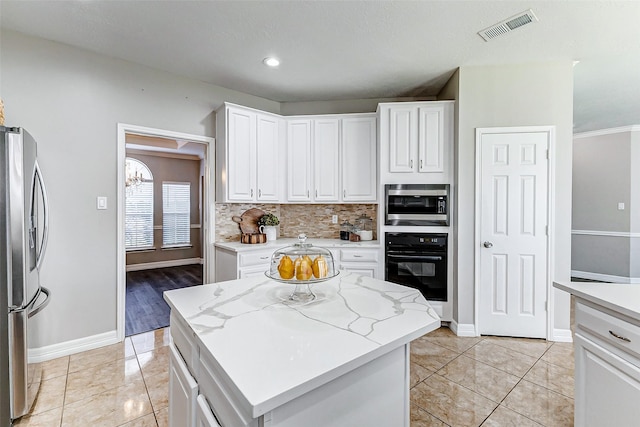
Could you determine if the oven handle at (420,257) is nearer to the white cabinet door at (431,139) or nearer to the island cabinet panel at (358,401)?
the white cabinet door at (431,139)

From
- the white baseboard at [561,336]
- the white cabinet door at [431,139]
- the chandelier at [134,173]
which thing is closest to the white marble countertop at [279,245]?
the white cabinet door at [431,139]

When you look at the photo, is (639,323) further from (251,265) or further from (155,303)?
(155,303)

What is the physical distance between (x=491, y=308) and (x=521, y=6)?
2.59 meters

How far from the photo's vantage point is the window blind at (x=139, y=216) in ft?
19.3

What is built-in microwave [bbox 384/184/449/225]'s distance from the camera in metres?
3.12

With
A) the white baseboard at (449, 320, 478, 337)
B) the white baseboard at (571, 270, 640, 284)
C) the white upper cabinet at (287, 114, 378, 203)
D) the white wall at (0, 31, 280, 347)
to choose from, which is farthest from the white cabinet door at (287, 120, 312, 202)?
the white baseboard at (571, 270, 640, 284)

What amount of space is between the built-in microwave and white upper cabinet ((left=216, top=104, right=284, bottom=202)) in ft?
4.57

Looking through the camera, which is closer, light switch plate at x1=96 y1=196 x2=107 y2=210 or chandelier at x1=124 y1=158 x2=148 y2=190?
light switch plate at x1=96 y1=196 x2=107 y2=210

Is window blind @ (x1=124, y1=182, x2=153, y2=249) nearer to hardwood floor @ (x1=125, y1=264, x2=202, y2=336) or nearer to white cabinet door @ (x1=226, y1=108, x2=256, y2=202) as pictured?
hardwood floor @ (x1=125, y1=264, x2=202, y2=336)

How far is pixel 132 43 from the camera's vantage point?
8.36ft

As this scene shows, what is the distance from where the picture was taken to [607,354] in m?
1.26

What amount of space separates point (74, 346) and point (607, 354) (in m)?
3.69

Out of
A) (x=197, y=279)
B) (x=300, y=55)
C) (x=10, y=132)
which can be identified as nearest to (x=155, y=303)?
(x=197, y=279)

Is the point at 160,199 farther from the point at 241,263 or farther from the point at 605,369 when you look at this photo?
the point at 605,369
